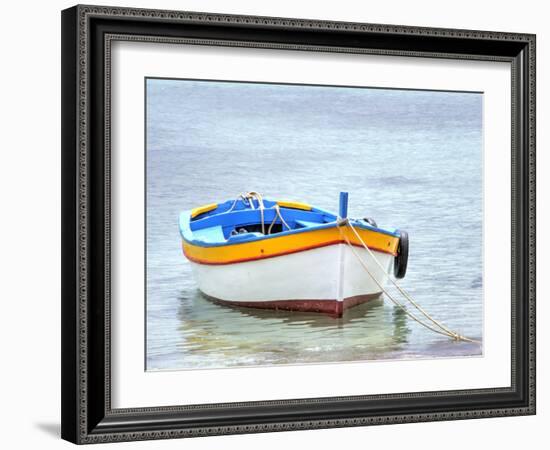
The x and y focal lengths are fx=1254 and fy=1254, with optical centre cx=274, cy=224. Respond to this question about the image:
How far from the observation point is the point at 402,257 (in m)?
6.45

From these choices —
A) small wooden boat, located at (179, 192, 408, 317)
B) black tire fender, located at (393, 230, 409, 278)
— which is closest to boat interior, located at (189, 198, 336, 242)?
small wooden boat, located at (179, 192, 408, 317)

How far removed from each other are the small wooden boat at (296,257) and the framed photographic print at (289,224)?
11 mm

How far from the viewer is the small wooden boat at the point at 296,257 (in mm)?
6332

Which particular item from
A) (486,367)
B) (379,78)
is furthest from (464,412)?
(379,78)

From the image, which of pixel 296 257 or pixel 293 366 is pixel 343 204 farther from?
pixel 293 366

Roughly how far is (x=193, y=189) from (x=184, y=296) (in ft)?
1.71

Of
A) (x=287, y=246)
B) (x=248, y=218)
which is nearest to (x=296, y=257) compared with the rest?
(x=287, y=246)

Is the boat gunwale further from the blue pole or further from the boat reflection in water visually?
the boat reflection in water

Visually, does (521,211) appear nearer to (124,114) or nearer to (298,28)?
(298,28)

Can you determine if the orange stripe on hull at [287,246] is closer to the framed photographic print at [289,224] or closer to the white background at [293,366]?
the framed photographic print at [289,224]

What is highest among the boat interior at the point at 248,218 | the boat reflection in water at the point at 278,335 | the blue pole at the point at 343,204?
the blue pole at the point at 343,204

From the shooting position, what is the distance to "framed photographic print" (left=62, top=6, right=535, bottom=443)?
5.85 m

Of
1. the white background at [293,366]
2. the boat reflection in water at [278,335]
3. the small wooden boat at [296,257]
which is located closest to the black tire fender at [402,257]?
the small wooden boat at [296,257]

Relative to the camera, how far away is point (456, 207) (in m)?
6.55
